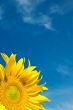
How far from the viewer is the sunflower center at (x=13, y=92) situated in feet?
16.3

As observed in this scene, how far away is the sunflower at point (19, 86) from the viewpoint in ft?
16.1

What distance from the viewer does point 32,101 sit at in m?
5.36

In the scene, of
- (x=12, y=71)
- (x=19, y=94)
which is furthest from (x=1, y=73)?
(x=19, y=94)

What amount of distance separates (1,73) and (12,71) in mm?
288

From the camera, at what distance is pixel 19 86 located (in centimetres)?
533

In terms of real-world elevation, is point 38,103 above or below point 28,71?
below

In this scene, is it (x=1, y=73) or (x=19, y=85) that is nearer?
(x=1, y=73)

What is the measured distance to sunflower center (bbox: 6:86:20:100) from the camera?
498 cm

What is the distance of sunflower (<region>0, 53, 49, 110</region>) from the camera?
16.1 ft

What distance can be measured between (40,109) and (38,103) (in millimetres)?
194

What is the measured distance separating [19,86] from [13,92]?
0.74 feet

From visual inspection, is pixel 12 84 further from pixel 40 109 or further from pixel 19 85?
pixel 40 109

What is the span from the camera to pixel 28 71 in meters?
5.25

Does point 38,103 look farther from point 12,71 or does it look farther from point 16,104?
point 12,71
